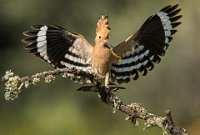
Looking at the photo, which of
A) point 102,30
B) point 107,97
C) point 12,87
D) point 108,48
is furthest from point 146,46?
point 12,87

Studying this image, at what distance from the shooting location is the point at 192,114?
39.9ft

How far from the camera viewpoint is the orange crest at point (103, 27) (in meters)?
5.26

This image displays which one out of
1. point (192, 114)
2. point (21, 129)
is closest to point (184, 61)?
point (192, 114)

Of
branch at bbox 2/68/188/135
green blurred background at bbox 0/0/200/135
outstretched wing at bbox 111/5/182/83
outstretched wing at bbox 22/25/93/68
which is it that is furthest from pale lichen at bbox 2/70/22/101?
green blurred background at bbox 0/0/200/135

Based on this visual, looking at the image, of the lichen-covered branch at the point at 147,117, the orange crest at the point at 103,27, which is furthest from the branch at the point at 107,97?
the orange crest at the point at 103,27

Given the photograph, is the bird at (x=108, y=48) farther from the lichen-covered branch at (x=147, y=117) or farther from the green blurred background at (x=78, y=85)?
the green blurred background at (x=78, y=85)

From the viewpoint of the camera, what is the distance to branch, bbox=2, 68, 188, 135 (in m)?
4.06

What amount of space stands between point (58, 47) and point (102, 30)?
0.41 m

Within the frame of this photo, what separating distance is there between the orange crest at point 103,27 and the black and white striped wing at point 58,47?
224mm

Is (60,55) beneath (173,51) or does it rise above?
beneath

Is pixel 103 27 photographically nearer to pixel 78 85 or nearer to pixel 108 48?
pixel 108 48

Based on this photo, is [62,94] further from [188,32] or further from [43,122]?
[188,32]

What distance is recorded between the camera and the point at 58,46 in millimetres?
5645

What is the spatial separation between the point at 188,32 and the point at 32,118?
8.84 ft
